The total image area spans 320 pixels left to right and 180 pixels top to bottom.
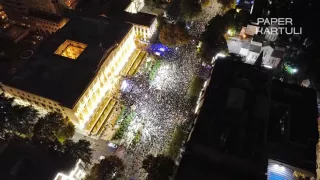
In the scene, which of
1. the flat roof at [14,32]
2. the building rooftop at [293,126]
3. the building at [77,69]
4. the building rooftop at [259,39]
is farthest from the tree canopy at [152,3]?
the building rooftop at [293,126]

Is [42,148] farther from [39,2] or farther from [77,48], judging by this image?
[39,2]

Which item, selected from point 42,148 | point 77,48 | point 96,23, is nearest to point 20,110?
point 42,148

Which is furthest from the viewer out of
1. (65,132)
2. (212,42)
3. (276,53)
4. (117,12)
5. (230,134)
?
(117,12)

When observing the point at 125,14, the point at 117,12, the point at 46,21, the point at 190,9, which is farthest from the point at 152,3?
the point at 46,21

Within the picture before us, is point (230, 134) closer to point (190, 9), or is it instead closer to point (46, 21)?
point (190, 9)

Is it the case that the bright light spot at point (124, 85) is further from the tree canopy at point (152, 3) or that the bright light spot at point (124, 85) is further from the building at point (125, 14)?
the tree canopy at point (152, 3)

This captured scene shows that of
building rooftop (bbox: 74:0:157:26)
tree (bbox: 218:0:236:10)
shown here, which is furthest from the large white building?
tree (bbox: 218:0:236:10)

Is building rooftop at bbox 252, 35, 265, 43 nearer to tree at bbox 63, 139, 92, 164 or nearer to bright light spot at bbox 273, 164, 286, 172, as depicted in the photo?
bright light spot at bbox 273, 164, 286, 172
